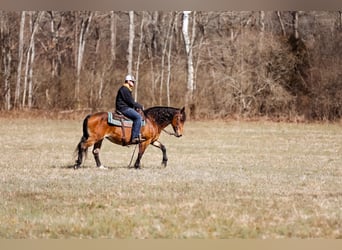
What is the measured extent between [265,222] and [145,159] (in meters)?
4.99

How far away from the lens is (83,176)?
895 centimetres

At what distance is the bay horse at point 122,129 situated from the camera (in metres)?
9.54

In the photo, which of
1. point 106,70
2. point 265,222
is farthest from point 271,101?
point 265,222

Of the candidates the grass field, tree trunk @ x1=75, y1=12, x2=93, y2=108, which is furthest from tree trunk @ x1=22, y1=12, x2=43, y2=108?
the grass field

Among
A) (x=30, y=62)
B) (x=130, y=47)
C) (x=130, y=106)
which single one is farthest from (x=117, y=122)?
(x=30, y=62)

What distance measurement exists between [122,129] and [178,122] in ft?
2.55

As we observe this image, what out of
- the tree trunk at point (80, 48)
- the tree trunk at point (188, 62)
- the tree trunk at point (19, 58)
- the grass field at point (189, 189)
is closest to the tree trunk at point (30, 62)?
the tree trunk at point (19, 58)

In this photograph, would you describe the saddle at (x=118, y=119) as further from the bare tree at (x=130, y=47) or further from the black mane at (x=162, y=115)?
the bare tree at (x=130, y=47)

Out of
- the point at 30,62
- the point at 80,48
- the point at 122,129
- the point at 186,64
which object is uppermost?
the point at 80,48

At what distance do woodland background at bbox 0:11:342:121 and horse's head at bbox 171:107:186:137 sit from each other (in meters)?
3.19

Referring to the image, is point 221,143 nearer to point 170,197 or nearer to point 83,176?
point 83,176

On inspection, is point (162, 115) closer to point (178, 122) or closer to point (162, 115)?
point (162, 115)

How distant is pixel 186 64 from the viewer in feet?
48.2

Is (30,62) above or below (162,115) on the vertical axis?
above
